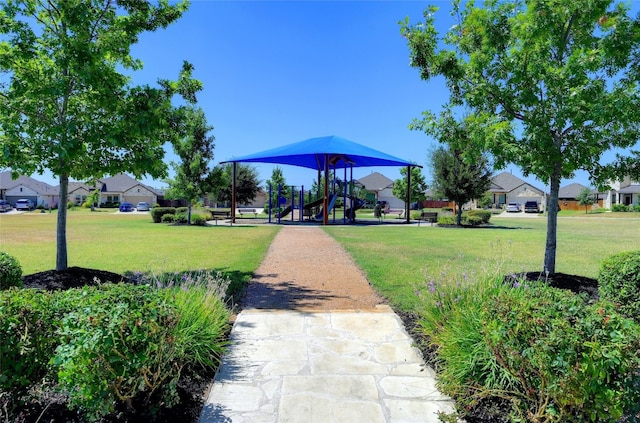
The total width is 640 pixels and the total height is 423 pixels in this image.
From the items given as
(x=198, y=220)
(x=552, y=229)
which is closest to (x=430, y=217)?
(x=198, y=220)

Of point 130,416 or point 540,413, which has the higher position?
point 540,413

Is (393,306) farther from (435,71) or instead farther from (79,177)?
(79,177)

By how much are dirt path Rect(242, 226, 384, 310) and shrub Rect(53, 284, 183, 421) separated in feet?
10.4

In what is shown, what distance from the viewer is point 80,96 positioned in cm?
688

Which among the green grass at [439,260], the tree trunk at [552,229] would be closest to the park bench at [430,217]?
the green grass at [439,260]

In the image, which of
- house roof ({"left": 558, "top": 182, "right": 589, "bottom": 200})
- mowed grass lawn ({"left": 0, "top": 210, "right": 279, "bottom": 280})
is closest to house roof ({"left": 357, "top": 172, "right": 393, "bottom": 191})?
house roof ({"left": 558, "top": 182, "right": 589, "bottom": 200})

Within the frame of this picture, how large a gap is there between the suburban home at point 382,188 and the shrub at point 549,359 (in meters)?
73.2

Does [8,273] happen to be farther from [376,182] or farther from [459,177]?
[376,182]

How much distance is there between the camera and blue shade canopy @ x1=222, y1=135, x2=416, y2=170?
23.9m

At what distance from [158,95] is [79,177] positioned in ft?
6.59

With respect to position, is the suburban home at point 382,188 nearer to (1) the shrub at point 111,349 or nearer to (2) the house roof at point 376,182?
(2) the house roof at point 376,182

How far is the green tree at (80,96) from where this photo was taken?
234 inches

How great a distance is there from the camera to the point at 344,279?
7.96 m

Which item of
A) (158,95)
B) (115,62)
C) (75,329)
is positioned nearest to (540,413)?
(75,329)
